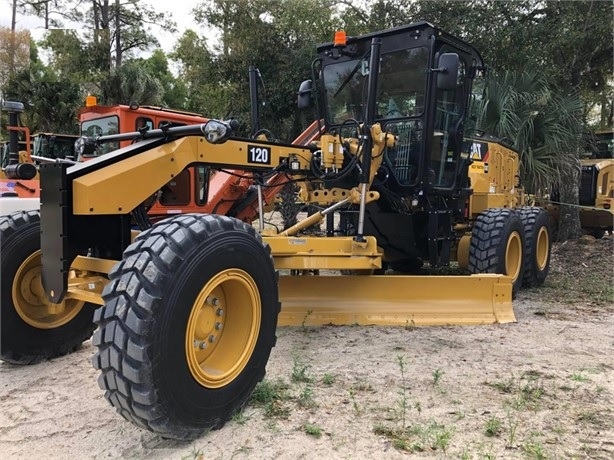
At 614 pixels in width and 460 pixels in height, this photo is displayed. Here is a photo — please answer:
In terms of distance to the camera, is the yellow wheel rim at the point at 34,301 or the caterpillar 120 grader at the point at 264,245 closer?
the caterpillar 120 grader at the point at 264,245

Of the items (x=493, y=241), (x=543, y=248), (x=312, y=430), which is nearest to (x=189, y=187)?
(x=493, y=241)

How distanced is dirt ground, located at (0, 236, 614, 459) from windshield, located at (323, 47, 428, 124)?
2.32 meters

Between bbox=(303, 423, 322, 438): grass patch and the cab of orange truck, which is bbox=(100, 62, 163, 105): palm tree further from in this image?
bbox=(303, 423, 322, 438): grass patch

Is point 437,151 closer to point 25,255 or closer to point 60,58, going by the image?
point 25,255

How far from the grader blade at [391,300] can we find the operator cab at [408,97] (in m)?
1.13

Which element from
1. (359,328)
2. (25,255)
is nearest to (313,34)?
(359,328)

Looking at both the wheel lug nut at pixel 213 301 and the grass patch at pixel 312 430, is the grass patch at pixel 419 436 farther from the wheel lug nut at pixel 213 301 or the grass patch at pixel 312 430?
the wheel lug nut at pixel 213 301

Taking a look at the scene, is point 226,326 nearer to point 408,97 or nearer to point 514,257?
point 408,97

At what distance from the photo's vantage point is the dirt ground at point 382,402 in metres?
2.92

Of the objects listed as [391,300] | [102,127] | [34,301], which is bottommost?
[391,300]

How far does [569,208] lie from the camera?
11.2 m

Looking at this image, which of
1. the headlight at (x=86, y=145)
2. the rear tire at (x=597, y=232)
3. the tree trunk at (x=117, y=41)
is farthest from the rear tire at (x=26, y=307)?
the tree trunk at (x=117, y=41)

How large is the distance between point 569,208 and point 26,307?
10.3 metres

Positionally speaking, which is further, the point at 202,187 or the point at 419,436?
the point at 202,187
